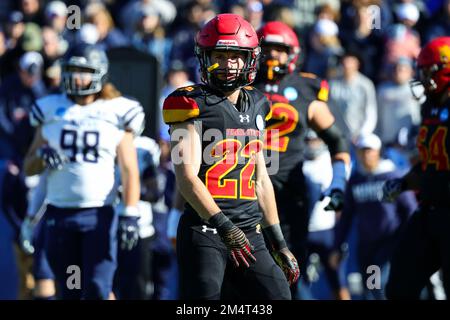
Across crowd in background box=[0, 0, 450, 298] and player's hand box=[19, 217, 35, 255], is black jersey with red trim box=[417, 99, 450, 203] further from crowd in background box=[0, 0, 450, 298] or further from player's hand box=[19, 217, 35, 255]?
player's hand box=[19, 217, 35, 255]

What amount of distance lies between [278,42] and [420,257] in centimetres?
159

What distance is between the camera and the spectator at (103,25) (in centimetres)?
1109

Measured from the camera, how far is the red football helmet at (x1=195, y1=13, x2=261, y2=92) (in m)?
5.76

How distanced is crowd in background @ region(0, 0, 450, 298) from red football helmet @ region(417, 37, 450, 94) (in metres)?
2.07

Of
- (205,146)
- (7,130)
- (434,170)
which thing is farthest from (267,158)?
(7,130)

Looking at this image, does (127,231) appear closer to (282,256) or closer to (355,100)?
(282,256)

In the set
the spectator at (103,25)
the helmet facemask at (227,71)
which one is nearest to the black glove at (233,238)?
the helmet facemask at (227,71)

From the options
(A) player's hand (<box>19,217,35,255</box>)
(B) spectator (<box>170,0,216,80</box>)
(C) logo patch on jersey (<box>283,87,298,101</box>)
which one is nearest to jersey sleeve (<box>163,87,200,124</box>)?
(C) logo patch on jersey (<box>283,87,298,101</box>)

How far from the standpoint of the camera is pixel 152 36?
1136 centimetres

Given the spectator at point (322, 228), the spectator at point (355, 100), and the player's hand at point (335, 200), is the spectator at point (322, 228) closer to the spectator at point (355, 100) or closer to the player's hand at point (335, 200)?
the spectator at point (355, 100)

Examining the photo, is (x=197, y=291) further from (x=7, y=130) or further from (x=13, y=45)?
(x=13, y=45)

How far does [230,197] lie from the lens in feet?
19.0

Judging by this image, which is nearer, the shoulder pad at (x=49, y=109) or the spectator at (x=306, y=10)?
the shoulder pad at (x=49, y=109)

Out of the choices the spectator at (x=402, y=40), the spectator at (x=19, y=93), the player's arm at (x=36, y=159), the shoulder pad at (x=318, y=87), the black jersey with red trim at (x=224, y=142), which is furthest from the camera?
the spectator at (x=402, y=40)
